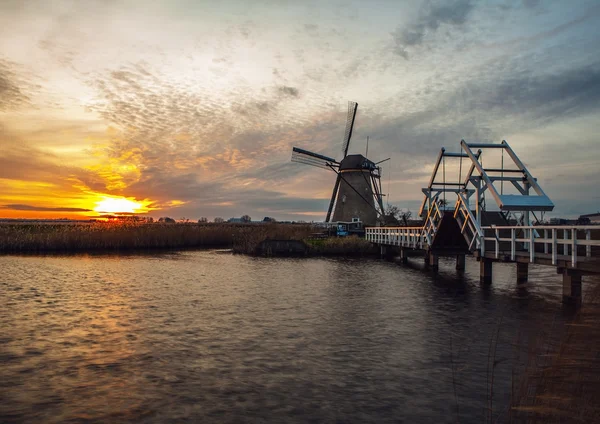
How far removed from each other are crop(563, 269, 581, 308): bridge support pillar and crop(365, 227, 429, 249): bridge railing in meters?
12.7

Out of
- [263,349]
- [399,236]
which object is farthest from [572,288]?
[399,236]

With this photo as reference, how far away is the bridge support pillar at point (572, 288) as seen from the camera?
15812mm

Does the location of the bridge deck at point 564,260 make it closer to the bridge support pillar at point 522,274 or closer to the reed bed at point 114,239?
the bridge support pillar at point 522,274

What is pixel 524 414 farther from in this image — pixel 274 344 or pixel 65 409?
pixel 65 409

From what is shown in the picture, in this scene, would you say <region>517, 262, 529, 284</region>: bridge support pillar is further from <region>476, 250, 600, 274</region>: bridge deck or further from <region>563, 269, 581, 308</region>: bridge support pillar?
<region>563, 269, 581, 308</region>: bridge support pillar

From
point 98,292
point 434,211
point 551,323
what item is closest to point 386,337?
point 551,323

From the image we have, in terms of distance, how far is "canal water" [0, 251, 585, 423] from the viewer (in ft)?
24.5

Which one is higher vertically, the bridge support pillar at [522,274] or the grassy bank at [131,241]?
the grassy bank at [131,241]

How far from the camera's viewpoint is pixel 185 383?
8.48m

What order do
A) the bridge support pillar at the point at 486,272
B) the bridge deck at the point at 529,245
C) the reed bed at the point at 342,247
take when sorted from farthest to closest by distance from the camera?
the reed bed at the point at 342,247 → the bridge support pillar at the point at 486,272 → the bridge deck at the point at 529,245

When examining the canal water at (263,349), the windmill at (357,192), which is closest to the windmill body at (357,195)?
the windmill at (357,192)

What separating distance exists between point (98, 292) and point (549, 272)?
80.6ft

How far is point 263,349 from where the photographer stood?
35.5 feet

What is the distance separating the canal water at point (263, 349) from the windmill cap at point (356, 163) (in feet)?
116
